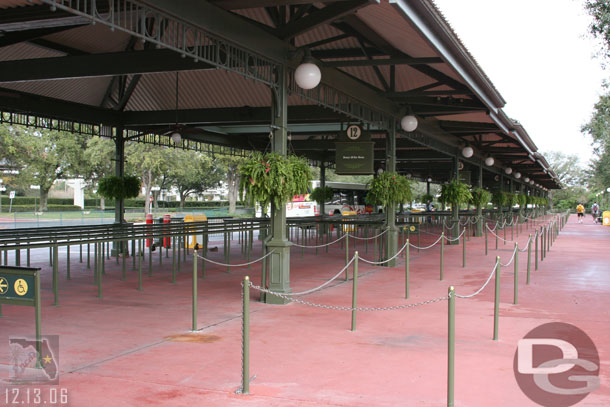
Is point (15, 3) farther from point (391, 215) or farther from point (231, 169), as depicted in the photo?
point (231, 169)

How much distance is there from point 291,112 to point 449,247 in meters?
9.48

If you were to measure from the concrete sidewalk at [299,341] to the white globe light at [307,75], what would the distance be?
151 inches

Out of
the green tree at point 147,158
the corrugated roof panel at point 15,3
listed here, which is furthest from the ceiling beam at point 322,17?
the green tree at point 147,158

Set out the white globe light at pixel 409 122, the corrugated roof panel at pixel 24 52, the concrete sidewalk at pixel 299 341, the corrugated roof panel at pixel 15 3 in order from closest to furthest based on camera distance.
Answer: the concrete sidewalk at pixel 299 341 → the corrugated roof panel at pixel 15 3 → the corrugated roof panel at pixel 24 52 → the white globe light at pixel 409 122

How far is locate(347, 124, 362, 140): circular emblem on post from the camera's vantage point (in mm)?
14719

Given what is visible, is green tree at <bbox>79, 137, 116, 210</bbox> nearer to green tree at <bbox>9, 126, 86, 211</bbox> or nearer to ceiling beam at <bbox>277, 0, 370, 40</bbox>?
green tree at <bbox>9, 126, 86, 211</bbox>

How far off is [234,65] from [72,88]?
Answer: 28.8 ft

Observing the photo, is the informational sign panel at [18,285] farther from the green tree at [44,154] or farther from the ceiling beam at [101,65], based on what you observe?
the green tree at [44,154]

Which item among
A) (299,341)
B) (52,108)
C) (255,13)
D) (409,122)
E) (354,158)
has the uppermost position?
(255,13)

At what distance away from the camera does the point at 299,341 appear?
700 centimetres

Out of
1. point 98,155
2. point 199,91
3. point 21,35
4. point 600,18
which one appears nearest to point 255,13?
point 21,35

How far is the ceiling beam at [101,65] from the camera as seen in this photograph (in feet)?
33.6

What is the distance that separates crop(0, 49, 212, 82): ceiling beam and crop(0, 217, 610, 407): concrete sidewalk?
4.28 metres

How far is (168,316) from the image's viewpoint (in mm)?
8453
